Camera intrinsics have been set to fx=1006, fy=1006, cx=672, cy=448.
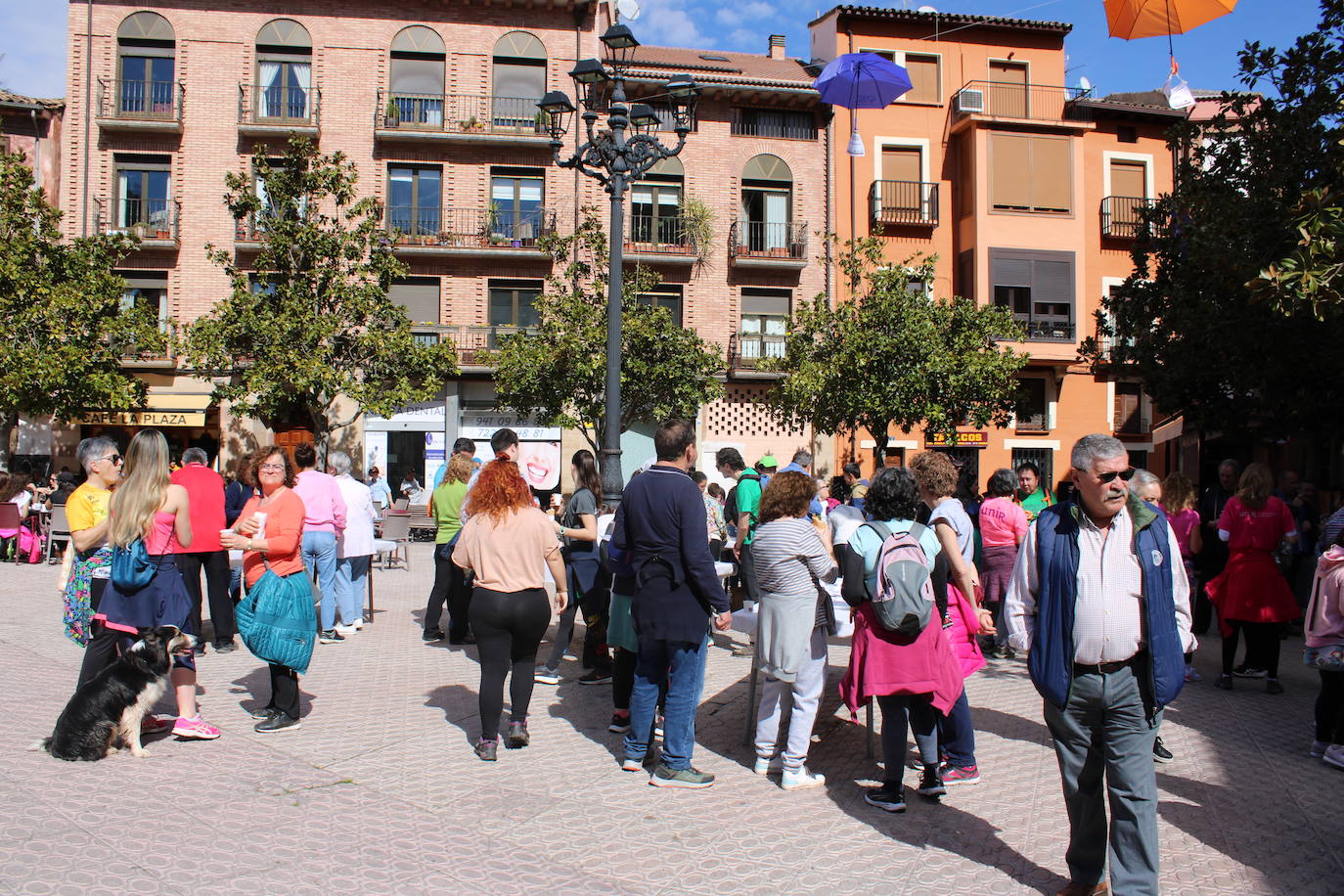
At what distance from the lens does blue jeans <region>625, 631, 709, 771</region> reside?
528 cm

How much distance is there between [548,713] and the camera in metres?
6.83

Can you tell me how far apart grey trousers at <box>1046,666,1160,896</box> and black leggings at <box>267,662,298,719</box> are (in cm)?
455

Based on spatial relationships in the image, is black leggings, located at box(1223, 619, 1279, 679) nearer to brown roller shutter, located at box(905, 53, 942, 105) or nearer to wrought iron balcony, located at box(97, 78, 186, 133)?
brown roller shutter, located at box(905, 53, 942, 105)

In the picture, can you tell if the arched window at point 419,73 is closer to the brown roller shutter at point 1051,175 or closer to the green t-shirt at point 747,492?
the brown roller shutter at point 1051,175

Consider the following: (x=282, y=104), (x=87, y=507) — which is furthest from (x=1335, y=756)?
(x=282, y=104)

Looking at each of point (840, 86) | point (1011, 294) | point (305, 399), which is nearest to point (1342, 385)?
point (840, 86)

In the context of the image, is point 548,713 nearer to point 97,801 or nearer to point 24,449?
point 97,801

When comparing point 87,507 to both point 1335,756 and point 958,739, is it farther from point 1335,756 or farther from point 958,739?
point 1335,756

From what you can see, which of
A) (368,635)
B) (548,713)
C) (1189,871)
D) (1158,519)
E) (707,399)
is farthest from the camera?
(707,399)

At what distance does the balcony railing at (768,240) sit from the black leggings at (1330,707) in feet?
77.3

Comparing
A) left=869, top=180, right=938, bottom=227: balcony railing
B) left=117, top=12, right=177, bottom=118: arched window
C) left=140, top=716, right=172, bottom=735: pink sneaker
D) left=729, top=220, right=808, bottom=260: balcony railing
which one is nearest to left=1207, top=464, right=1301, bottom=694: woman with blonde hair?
left=140, top=716, right=172, bottom=735: pink sneaker

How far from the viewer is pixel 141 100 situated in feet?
88.0

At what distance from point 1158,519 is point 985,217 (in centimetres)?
2714

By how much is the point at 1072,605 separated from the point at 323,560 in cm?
701
